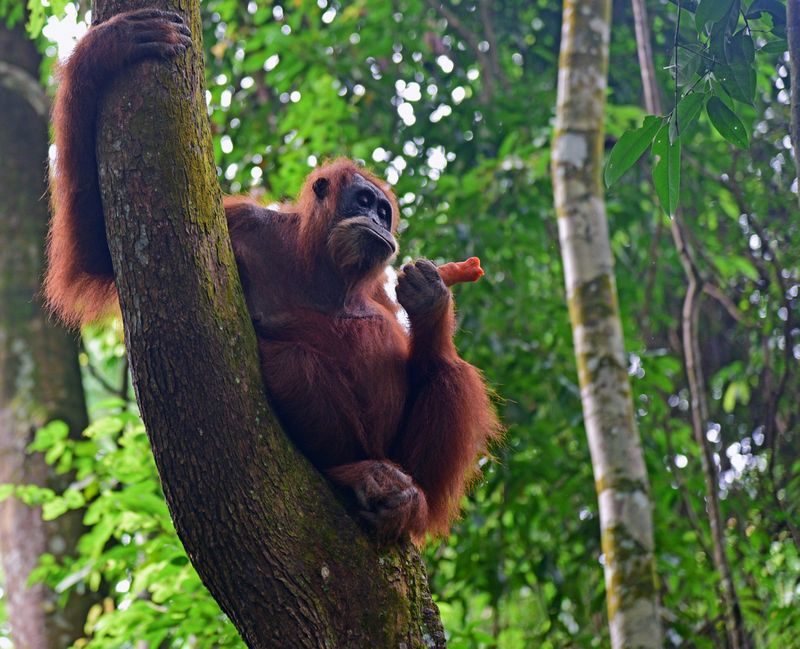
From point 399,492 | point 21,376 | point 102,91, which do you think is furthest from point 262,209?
point 21,376

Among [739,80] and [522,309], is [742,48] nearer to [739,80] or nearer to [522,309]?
[739,80]

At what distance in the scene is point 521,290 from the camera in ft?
18.4

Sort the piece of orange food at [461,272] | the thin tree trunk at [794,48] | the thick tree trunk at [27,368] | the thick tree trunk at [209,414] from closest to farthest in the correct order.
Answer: the thin tree trunk at [794,48]
the thick tree trunk at [209,414]
the piece of orange food at [461,272]
the thick tree trunk at [27,368]

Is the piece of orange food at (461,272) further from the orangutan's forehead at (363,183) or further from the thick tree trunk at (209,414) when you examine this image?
the thick tree trunk at (209,414)

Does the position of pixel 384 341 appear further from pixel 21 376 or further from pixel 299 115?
pixel 21 376

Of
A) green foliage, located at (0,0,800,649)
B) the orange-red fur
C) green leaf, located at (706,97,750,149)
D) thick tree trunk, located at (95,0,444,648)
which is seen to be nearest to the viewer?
green leaf, located at (706,97,750,149)

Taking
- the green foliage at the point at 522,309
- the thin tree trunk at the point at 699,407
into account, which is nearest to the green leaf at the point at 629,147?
the green foliage at the point at 522,309

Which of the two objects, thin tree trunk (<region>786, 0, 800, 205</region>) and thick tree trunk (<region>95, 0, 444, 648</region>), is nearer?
thin tree trunk (<region>786, 0, 800, 205</region>)

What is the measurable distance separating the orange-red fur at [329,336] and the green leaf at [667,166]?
1127mm

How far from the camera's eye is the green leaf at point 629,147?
229cm

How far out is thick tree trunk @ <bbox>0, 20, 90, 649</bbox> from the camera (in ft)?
18.6

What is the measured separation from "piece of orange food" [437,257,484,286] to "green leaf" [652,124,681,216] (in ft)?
3.66

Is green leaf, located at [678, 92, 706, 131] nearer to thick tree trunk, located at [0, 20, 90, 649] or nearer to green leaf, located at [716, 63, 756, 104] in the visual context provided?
green leaf, located at [716, 63, 756, 104]

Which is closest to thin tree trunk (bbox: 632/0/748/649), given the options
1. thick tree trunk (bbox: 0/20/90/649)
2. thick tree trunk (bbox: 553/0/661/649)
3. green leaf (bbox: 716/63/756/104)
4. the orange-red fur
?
thick tree trunk (bbox: 553/0/661/649)
